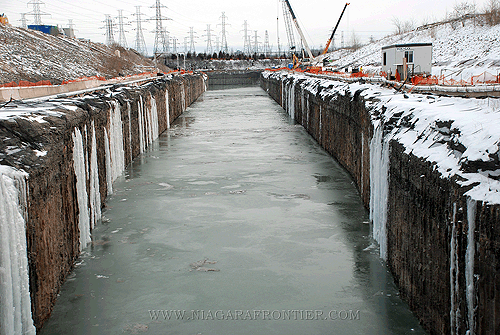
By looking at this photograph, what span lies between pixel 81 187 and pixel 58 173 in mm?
2209

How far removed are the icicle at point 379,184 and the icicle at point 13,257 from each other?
23.7ft

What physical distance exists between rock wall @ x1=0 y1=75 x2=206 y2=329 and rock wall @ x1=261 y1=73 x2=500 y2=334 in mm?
6260

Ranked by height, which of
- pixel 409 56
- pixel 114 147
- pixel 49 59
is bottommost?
pixel 114 147

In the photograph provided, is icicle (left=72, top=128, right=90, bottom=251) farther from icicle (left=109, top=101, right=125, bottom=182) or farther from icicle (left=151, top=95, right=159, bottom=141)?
icicle (left=151, top=95, right=159, bottom=141)

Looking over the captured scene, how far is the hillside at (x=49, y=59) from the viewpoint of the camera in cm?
5188

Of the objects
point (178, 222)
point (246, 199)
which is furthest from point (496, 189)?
point (246, 199)

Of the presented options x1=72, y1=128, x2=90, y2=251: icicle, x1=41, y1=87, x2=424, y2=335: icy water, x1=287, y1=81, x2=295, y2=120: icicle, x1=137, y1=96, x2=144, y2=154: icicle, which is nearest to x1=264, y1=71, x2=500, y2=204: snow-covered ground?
x1=41, y1=87, x2=424, y2=335: icy water

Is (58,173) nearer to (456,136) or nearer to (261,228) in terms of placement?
(261,228)

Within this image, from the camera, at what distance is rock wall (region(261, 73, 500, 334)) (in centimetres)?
595

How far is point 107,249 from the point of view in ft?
40.3

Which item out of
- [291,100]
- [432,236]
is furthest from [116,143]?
[291,100]

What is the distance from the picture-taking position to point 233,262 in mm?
11359

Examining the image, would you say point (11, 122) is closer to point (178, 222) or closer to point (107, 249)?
point (107, 249)

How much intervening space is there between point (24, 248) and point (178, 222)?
6.75m
